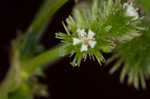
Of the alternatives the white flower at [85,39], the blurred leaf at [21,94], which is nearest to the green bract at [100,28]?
the white flower at [85,39]

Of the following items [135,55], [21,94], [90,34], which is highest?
[90,34]

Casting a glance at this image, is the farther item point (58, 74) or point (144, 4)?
point (58, 74)

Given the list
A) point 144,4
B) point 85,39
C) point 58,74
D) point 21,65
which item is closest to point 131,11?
point 144,4

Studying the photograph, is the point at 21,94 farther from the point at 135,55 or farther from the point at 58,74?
the point at 135,55

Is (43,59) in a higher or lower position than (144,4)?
lower

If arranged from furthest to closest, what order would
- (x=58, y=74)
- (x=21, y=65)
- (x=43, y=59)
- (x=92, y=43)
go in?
(x=58, y=74)
(x=21, y=65)
(x=43, y=59)
(x=92, y=43)

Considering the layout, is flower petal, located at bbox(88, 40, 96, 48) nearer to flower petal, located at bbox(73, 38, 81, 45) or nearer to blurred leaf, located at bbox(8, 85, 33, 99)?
flower petal, located at bbox(73, 38, 81, 45)

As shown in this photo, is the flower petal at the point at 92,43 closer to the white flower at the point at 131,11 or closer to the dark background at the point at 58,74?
the white flower at the point at 131,11

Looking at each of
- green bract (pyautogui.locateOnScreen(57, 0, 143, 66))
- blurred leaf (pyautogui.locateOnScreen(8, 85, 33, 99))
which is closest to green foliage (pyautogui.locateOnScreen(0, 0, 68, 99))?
blurred leaf (pyautogui.locateOnScreen(8, 85, 33, 99))
